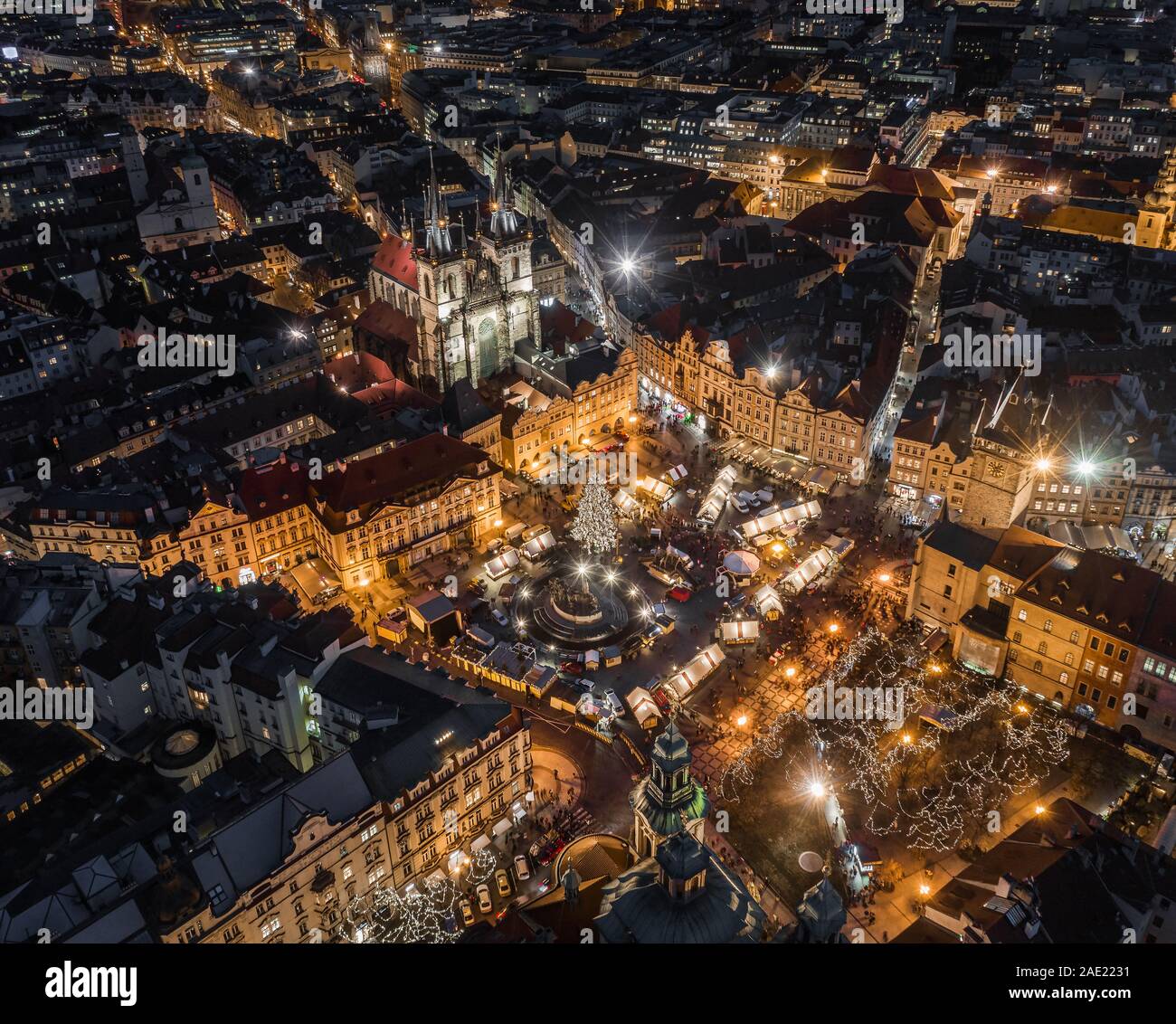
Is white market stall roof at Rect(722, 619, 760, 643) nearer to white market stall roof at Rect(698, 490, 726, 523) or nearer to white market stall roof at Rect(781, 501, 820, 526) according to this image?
white market stall roof at Rect(698, 490, 726, 523)

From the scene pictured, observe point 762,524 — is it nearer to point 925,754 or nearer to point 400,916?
point 925,754

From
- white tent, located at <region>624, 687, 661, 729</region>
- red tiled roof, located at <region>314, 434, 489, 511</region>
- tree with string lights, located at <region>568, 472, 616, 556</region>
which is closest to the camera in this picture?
white tent, located at <region>624, 687, 661, 729</region>

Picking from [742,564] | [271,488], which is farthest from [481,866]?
[271,488]

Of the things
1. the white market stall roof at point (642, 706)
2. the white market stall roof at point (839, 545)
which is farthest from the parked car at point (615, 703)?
the white market stall roof at point (839, 545)

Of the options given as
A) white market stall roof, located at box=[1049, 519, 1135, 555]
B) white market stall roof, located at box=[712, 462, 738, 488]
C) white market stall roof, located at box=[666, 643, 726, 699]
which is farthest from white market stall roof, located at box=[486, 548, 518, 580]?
white market stall roof, located at box=[1049, 519, 1135, 555]

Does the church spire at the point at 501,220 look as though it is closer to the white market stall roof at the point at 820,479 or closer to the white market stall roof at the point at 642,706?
the white market stall roof at the point at 820,479

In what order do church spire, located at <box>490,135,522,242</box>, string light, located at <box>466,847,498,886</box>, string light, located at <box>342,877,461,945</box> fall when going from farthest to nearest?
church spire, located at <box>490,135,522,242</box>, string light, located at <box>466,847,498,886</box>, string light, located at <box>342,877,461,945</box>

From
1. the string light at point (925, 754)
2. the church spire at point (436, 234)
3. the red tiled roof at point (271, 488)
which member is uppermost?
the church spire at point (436, 234)
